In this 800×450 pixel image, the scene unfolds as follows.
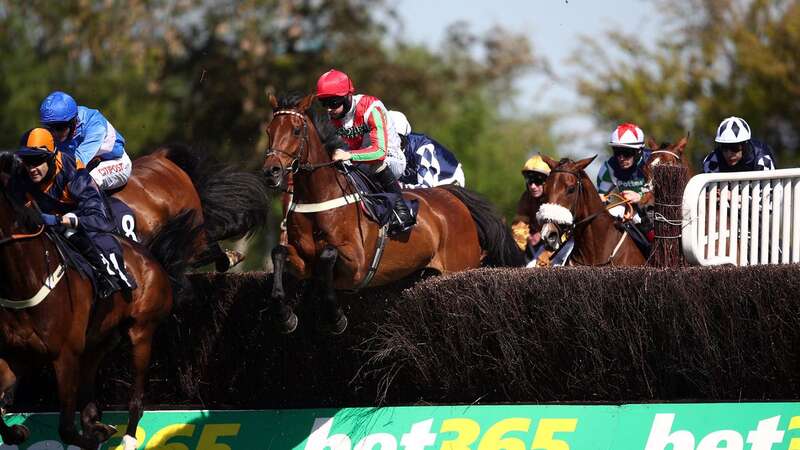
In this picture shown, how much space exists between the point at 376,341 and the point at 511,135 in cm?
3269

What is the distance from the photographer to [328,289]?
355 inches

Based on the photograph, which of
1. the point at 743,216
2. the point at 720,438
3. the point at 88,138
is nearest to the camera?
the point at 720,438

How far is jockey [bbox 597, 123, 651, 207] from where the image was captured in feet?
36.0

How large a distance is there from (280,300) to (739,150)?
3826 mm

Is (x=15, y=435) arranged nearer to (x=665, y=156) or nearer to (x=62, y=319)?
(x=62, y=319)

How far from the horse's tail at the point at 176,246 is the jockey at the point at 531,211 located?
3080mm

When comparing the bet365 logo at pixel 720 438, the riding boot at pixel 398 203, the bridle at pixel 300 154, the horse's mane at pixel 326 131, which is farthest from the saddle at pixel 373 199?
the bet365 logo at pixel 720 438

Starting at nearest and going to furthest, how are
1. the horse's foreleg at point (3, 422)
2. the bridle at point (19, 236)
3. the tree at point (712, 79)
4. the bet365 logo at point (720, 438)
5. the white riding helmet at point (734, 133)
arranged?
the bet365 logo at point (720, 438) → the bridle at point (19, 236) → the horse's foreleg at point (3, 422) → the white riding helmet at point (734, 133) → the tree at point (712, 79)

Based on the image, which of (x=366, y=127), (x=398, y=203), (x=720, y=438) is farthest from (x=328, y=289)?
(x=720, y=438)

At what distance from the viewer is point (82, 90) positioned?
2831 centimetres

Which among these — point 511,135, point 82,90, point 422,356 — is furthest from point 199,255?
point 511,135

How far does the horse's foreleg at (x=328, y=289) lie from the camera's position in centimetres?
902

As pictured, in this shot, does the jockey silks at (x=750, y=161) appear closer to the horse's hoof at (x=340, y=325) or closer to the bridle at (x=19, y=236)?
the horse's hoof at (x=340, y=325)

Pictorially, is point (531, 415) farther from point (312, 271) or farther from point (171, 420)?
point (171, 420)
